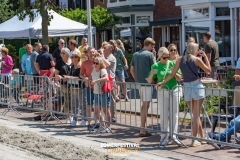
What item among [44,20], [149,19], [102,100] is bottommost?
[102,100]

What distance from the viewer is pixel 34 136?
11.7 m

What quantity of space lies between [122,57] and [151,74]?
5.70 meters

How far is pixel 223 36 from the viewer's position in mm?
22406

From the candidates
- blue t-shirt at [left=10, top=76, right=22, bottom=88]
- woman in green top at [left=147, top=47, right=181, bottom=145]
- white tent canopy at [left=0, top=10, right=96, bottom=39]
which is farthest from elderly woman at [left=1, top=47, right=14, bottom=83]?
woman in green top at [left=147, top=47, right=181, bottom=145]

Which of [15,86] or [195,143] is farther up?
[15,86]

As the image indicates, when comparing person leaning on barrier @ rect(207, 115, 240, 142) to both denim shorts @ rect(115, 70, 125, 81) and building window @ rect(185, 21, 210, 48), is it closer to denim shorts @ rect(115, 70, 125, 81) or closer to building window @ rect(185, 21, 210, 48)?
denim shorts @ rect(115, 70, 125, 81)

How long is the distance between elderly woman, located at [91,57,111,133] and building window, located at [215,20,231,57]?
435 inches

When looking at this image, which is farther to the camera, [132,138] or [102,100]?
[102,100]

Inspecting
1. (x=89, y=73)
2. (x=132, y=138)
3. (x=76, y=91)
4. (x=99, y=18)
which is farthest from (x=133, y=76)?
(x=99, y=18)

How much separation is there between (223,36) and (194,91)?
42.3 feet

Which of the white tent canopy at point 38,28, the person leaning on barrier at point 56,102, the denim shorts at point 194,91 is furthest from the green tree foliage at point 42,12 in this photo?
the denim shorts at point 194,91

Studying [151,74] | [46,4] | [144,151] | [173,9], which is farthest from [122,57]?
[173,9]

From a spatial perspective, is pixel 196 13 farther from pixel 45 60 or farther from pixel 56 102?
pixel 56 102

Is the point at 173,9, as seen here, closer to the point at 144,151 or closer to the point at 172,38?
the point at 172,38
